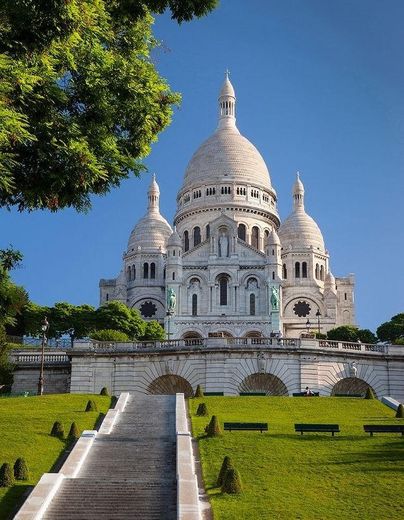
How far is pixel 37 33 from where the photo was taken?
1950cm

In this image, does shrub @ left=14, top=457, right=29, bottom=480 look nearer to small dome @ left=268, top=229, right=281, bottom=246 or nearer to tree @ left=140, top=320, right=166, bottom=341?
tree @ left=140, top=320, right=166, bottom=341

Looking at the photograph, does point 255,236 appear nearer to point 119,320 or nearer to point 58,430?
point 119,320

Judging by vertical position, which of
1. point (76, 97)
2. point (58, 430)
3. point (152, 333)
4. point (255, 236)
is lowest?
point (58, 430)

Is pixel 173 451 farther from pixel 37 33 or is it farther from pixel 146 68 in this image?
pixel 37 33

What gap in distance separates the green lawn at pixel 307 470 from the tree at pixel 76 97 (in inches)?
354

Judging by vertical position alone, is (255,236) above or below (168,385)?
above

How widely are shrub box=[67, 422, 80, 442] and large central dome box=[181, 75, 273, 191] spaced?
8780 centimetres

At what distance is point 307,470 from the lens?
27500mm

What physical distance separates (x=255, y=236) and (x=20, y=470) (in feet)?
300

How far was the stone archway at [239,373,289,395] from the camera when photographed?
50.8 m

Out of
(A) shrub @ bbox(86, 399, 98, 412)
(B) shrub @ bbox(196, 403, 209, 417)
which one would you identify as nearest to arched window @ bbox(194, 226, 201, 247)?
(A) shrub @ bbox(86, 399, 98, 412)

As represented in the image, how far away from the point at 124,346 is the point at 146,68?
31.4m

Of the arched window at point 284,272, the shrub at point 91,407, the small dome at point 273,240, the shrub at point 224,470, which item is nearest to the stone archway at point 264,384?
the shrub at point 91,407

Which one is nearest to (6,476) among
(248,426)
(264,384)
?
(248,426)
